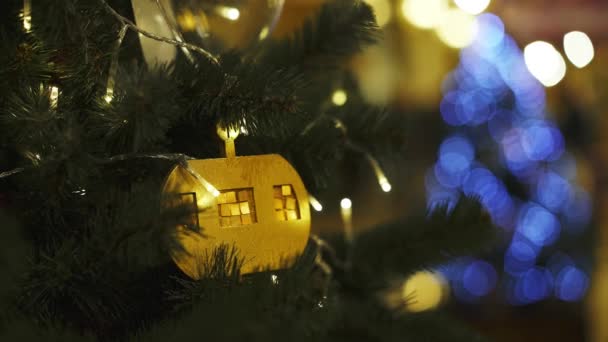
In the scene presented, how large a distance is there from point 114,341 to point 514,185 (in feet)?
6.88

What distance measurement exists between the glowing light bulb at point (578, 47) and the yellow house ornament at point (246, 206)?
57.2 inches

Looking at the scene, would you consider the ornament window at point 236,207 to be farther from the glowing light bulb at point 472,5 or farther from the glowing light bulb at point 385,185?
the glowing light bulb at point 472,5

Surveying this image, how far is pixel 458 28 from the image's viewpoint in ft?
8.63

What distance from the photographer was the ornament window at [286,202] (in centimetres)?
52

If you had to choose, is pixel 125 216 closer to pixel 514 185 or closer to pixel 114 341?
pixel 114 341

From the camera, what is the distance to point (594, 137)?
2.16 metres

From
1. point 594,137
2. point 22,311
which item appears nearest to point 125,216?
point 22,311

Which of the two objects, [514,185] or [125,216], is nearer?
[125,216]

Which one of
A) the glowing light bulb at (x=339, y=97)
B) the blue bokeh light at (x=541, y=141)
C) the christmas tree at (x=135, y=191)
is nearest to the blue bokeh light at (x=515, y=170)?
the blue bokeh light at (x=541, y=141)

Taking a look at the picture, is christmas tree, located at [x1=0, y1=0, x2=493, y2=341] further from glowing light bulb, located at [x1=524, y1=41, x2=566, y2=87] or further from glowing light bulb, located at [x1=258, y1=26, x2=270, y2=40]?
glowing light bulb, located at [x1=524, y1=41, x2=566, y2=87]

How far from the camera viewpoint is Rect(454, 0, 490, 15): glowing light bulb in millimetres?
2312

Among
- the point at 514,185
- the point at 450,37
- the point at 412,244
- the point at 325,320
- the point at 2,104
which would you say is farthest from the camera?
the point at 450,37

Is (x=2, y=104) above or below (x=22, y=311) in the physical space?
above

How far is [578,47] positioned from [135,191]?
1.62 metres
